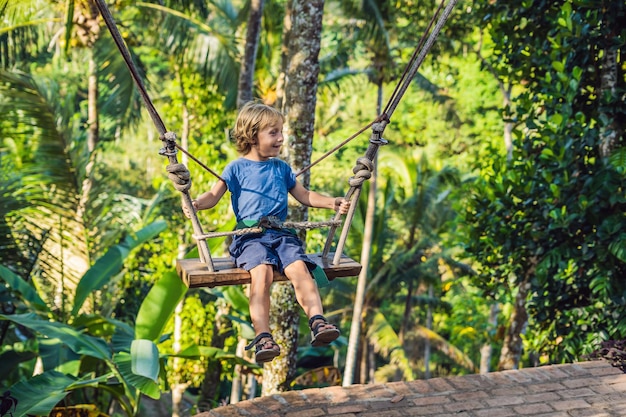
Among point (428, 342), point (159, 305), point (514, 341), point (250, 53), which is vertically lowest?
point (428, 342)

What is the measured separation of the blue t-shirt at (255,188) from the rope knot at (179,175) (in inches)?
18.7

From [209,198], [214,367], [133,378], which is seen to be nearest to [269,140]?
[209,198]

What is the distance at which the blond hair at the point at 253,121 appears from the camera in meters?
4.47

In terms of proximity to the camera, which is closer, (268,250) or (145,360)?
(268,250)

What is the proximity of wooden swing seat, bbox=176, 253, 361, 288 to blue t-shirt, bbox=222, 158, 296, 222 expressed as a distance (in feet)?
1.01

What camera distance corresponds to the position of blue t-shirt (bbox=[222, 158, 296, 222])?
4.60 metres

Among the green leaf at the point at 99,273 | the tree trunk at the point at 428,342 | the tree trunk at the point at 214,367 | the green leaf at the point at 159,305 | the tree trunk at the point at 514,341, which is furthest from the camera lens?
the tree trunk at the point at 428,342

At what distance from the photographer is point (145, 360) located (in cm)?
646

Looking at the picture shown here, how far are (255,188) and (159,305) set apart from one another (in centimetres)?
314

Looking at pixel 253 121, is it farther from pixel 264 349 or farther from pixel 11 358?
pixel 11 358

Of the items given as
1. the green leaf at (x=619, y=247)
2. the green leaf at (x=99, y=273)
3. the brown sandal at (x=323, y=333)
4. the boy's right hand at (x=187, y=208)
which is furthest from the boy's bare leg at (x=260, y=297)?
the green leaf at (x=99, y=273)

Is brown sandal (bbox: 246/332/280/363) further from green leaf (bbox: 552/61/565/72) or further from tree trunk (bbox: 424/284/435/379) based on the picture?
tree trunk (bbox: 424/284/435/379)

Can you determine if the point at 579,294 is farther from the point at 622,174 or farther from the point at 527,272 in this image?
the point at 622,174

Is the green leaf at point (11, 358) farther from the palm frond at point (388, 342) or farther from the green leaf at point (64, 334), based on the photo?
the palm frond at point (388, 342)
